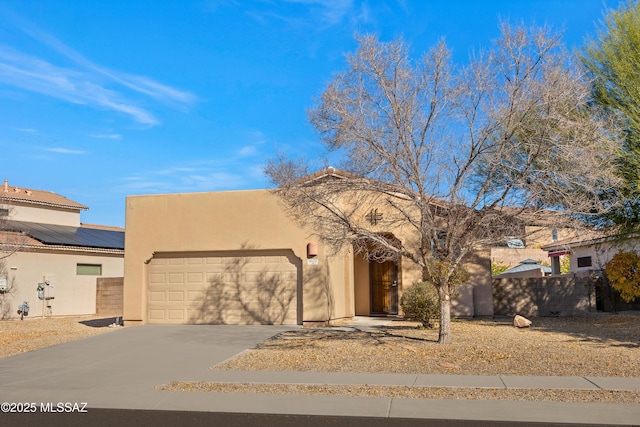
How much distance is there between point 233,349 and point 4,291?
1498cm

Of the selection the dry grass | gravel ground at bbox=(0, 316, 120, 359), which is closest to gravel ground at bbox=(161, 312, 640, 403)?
the dry grass

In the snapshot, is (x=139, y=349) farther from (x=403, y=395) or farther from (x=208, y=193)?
(x=403, y=395)

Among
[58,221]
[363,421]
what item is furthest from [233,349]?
[58,221]

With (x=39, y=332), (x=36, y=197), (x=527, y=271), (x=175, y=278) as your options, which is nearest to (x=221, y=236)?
(x=175, y=278)

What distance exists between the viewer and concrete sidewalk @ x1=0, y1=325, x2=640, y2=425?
27.8 ft

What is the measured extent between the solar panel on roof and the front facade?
30.4 ft

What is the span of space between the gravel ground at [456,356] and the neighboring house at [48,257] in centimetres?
1409

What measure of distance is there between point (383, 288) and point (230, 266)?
5.91 metres

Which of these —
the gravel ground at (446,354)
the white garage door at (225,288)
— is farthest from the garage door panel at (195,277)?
the gravel ground at (446,354)

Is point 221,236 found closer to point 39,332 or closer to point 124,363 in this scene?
point 39,332

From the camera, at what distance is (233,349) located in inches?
569

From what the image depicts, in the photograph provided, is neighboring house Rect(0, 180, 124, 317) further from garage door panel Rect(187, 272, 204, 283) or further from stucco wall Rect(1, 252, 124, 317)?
garage door panel Rect(187, 272, 204, 283)

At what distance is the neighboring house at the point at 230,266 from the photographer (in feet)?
60.9

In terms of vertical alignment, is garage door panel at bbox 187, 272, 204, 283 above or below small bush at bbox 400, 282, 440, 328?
above
